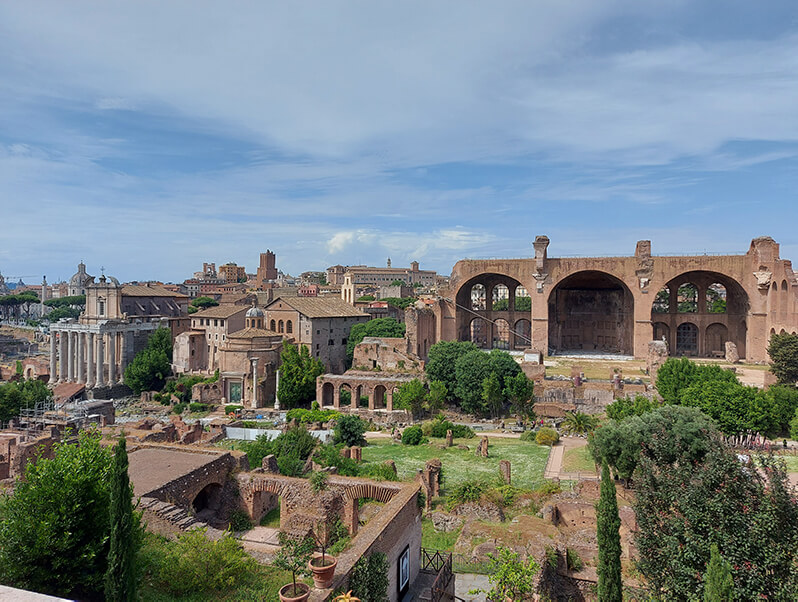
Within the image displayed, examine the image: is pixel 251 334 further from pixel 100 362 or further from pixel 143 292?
pixel 143 292

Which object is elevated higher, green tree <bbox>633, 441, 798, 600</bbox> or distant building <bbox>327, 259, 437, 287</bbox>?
distant building <bbox>327, 259, 437, 287</bbox>

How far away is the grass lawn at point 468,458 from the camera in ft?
84.5

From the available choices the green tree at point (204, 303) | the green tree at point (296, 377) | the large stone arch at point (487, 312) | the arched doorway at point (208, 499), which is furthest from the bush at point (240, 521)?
the green tree at point (204, 303)

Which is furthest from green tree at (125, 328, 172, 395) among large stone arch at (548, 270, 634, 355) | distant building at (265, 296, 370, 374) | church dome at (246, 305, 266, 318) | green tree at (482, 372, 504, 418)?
large stone arch at (548, 270, 634, 355)

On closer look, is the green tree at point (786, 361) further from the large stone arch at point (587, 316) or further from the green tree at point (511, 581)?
the green tree at point (511, 581)

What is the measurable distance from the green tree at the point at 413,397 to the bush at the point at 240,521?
22942mm

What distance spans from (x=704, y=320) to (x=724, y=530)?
52.9 meters

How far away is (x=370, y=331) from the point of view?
55344 mm

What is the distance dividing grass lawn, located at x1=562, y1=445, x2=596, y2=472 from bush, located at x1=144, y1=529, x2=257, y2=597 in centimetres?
2009

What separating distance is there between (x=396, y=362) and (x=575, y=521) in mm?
29020

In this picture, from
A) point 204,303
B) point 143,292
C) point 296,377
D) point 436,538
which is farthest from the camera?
point 204,303

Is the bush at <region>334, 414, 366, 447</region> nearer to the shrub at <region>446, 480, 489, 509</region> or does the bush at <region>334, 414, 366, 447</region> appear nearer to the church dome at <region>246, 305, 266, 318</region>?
the shrub at <region>446, 480, 489, 509</region>

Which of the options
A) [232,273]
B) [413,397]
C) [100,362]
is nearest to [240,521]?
[413,397]

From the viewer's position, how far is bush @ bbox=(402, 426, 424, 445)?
3353cm
